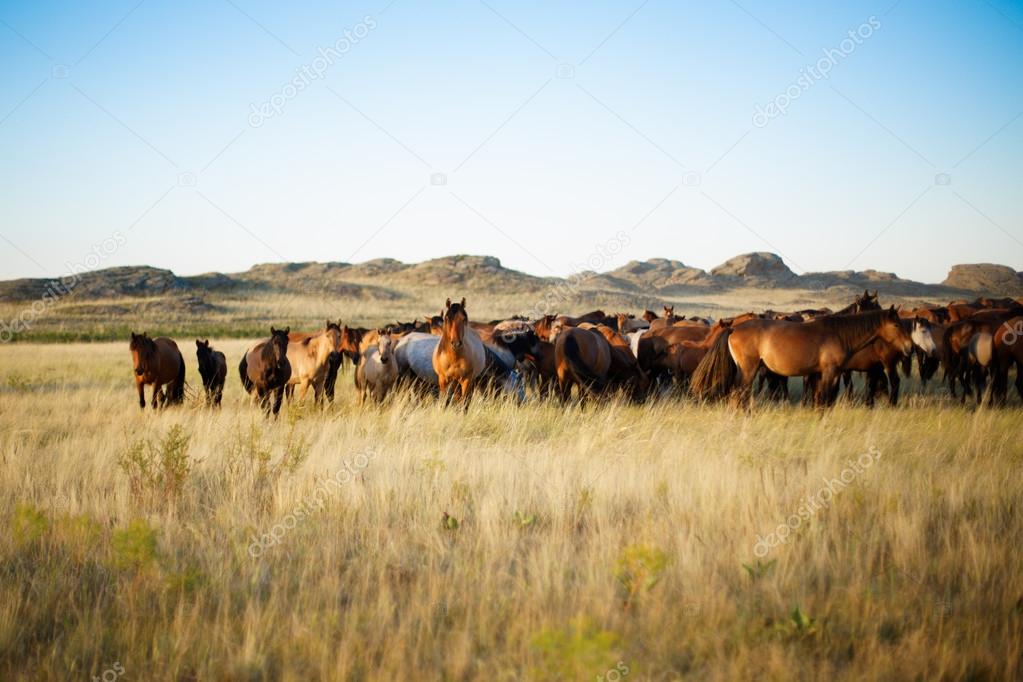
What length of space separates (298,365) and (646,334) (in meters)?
7.93

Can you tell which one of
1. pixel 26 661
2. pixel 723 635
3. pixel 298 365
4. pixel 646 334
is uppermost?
pixel 646 334

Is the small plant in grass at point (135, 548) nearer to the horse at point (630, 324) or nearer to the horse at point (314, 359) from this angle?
the horse at point (314, 359)

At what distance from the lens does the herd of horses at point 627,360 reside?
33.4 feet

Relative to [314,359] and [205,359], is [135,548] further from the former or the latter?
[205,359]

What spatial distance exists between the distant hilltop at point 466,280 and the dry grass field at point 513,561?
76.8 m

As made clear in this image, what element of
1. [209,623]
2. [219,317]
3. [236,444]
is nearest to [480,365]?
[236,444]

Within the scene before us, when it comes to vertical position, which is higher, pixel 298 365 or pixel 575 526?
pixel 298 365

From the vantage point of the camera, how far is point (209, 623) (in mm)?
3359

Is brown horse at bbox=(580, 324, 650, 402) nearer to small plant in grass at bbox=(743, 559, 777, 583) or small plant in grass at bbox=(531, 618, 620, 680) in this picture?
small plant in grass at bbox=(743, 559, 777, 583)

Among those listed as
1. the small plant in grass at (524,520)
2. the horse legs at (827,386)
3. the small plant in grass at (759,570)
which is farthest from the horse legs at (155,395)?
the horse legs at (827,386)

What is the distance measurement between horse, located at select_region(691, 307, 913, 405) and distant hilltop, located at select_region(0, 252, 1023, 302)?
7572 cm

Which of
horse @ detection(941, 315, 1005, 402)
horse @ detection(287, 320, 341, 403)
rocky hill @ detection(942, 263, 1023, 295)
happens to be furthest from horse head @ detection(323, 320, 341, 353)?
rocky hill @ detection(942, 263, 1023, 295)

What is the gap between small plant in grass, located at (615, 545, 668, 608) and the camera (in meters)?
3.55

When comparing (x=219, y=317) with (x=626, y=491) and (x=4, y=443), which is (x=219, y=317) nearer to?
(x=4, y=443)
